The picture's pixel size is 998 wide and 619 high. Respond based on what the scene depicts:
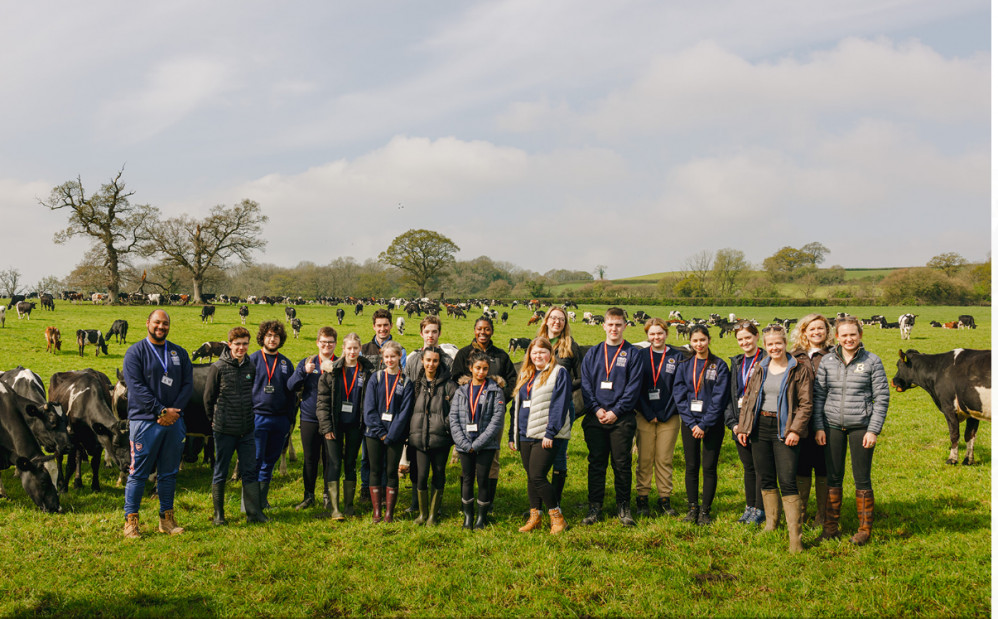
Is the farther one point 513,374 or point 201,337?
point 201,337

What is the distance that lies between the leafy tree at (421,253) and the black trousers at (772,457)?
→ 65246 millimetres

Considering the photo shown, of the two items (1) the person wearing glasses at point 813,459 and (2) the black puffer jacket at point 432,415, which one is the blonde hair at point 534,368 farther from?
(1) the person wearing glasses at point 813,459

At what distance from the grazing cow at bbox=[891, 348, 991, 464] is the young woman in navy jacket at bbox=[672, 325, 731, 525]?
17.0 feet

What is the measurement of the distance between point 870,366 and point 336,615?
546 cm

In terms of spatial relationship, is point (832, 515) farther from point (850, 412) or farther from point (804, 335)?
point (804, 335)

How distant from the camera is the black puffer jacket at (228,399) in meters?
6.28

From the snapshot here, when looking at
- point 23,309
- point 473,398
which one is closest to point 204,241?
point 23,309

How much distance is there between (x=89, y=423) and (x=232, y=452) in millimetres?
3057

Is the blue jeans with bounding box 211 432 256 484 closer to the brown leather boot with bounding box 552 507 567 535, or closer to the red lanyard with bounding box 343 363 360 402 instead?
the red lanyard with bounding box 343 363 360 402

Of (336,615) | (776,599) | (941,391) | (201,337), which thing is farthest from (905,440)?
(201,337)

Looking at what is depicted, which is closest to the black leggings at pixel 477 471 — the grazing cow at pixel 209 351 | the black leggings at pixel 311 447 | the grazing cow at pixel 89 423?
the black leggings at pixel 311 447

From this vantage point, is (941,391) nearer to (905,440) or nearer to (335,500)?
(905,440)

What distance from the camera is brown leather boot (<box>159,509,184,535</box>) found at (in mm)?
6195

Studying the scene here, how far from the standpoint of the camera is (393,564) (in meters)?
5.48
